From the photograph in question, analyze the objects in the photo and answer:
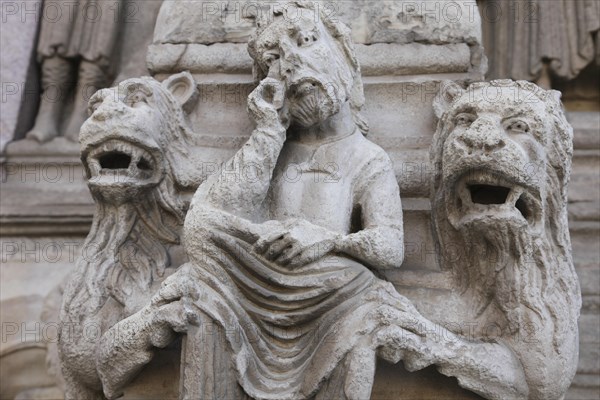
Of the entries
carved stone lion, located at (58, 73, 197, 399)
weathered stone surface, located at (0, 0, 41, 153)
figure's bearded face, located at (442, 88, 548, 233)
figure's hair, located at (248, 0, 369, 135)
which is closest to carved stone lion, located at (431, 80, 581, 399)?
figure's bearded face, located at (442, 88, 548, 233)

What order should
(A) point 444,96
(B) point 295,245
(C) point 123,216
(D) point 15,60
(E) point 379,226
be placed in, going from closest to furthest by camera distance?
(B) point 295,245 → (E) point 379,226 → (C) point 123,216 → (A) point 444,96 → (D) point 15,60

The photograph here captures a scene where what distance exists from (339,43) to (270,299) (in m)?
0.85

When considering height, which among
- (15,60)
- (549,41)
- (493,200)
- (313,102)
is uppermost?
(549,41)

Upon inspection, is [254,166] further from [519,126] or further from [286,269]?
[519,126]

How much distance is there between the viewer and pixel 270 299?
2.18 meters

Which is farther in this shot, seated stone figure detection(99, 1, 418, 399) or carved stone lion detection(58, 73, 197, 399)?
carved stone lion detection(58, 73, 197, 399)

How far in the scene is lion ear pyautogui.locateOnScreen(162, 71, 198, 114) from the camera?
9.11ft

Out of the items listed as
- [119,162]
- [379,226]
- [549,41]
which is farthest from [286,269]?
[549,41]

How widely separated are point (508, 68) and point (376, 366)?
1965 millimetres

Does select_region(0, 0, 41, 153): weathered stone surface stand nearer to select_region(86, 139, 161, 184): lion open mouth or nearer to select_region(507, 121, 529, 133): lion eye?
select_region(86, 139, 161, 184): lion open mouth

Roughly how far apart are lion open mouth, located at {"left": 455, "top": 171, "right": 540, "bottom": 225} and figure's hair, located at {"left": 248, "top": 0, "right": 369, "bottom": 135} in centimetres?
46

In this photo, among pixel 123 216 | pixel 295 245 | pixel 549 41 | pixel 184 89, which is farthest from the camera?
pixel 549 41

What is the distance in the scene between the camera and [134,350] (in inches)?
88.1

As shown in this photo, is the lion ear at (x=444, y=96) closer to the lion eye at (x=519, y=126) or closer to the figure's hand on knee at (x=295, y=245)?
the lion eye at (x=519, y=126)
